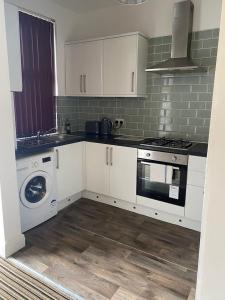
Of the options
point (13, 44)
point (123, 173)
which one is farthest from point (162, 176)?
point (13, 44)

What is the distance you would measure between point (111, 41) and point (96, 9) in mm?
738

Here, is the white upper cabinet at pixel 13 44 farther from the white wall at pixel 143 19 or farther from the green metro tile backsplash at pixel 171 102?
the white wall at pixel 143 19

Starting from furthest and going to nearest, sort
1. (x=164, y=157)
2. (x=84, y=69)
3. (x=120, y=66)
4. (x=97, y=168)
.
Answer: (x=84, y=69), (x=97, y=168), (x=120, y=66), (x=164, y=157)

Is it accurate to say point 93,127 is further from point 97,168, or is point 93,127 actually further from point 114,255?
point 114,255

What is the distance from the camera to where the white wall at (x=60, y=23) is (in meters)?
3.01

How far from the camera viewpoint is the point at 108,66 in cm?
306

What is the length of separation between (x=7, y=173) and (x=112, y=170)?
135 centimetres

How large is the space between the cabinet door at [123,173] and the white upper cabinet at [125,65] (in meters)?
0.75

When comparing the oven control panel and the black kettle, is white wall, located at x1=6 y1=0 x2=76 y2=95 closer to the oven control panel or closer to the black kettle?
the black kettle

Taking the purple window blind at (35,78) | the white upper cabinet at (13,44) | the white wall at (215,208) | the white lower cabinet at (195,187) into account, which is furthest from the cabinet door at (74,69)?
the white wall at (215,208)

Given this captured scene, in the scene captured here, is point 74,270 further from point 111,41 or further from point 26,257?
point 111,41

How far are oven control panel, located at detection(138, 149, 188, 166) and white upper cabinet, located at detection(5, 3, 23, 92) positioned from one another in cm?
148

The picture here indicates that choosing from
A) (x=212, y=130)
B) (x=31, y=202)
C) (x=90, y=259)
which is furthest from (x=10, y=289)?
(x=212, y=130)

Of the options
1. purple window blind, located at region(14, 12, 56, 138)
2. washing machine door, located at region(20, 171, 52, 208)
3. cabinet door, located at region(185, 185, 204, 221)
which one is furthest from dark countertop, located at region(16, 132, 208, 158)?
purple window blind, located at region(14, 12, 56, 138)
